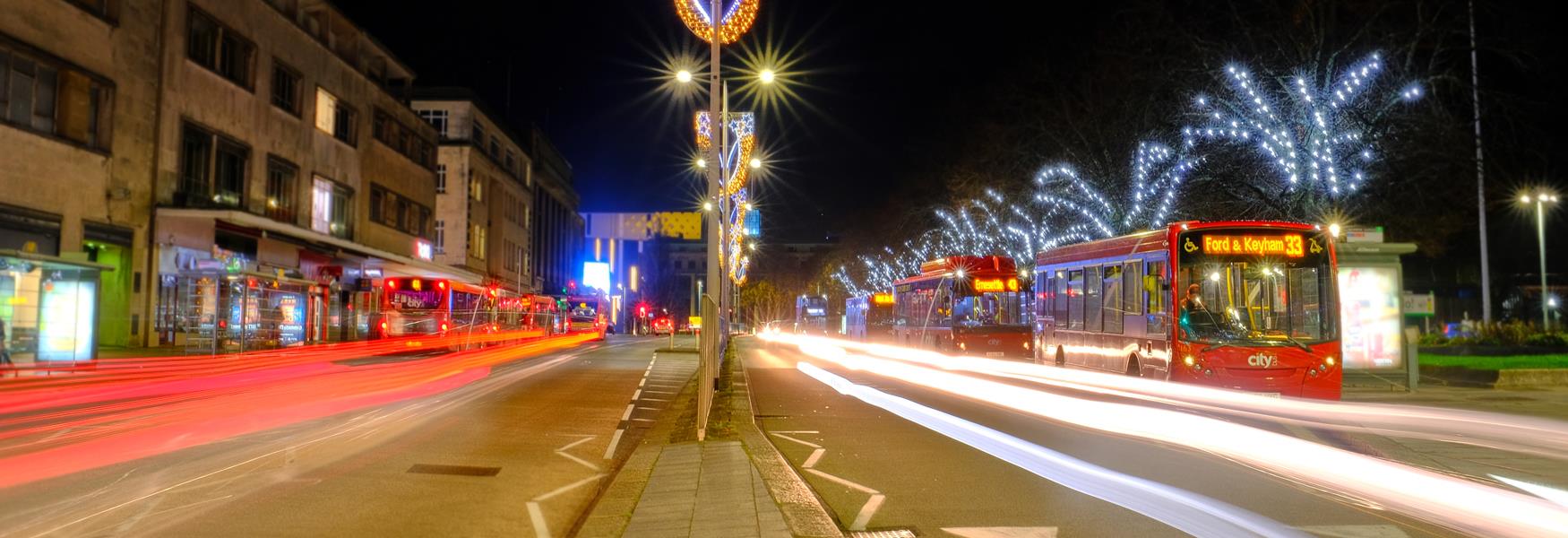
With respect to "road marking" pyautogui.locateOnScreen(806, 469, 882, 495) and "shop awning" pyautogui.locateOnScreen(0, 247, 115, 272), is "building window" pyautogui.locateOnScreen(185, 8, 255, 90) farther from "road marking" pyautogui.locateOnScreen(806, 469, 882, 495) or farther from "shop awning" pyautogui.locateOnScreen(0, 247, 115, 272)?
"road marking" pyautogui.locateOnScreen(806, 469, 882, 495)

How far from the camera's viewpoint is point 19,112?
2412 centimetres

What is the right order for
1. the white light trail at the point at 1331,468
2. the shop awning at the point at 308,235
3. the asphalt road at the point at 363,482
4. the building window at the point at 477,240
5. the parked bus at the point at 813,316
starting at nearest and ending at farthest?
the white light trail at the point at 1331,468 → the asphalt road at the point at 363,482 → the shop awning at the point at 308,235 → the building window at the point at 477,240 → the parked bus at the point at 813,316

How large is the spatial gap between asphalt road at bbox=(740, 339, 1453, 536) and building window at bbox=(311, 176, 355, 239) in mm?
30105

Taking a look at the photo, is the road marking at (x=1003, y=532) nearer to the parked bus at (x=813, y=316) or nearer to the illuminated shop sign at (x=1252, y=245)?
the illuminated shop sign at (x=1252, y=245)

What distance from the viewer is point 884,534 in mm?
7477

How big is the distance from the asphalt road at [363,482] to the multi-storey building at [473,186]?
46.4 m

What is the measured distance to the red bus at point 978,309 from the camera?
31.4 m

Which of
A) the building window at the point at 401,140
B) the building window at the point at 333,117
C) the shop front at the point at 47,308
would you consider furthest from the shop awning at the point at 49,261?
the building window at the point at 401,140

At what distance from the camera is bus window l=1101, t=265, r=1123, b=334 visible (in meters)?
Answer: 20.3

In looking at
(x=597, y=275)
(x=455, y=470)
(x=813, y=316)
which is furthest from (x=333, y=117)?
(x=597, y=275)

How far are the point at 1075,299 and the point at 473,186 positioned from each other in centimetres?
5006

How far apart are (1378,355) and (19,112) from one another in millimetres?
29754

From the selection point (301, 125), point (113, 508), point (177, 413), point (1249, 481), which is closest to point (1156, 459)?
point (1249, 481)

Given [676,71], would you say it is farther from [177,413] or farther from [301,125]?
[301,125]
